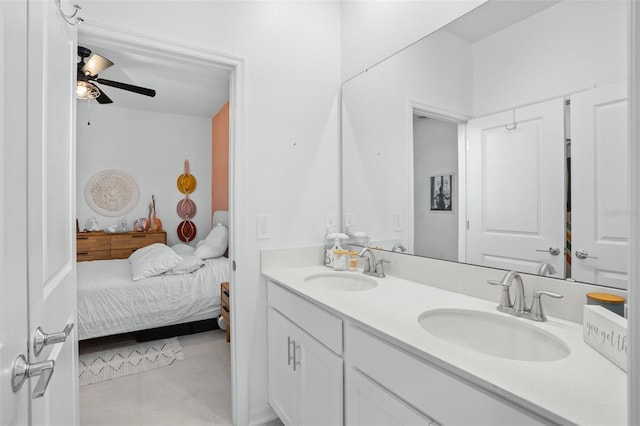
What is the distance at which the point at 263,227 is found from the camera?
182 cm

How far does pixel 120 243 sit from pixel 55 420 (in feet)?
12.7

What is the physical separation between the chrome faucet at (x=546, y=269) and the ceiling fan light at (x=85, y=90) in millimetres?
3275

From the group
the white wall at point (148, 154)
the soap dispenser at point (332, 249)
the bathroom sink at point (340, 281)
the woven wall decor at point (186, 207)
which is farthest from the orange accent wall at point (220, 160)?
the bathroom sink at point (340, 281)

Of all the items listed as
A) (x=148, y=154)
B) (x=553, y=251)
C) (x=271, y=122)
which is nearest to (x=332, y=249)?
(x=271, y=122)

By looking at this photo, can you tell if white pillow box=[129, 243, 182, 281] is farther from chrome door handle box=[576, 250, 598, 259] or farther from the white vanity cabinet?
chrome door handle box=[576, 250, 598, 259]

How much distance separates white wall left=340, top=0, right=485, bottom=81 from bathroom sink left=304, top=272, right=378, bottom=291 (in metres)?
1.25

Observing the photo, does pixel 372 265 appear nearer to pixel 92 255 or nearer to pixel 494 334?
pixel 494 334

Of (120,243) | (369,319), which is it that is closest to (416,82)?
(369,319)

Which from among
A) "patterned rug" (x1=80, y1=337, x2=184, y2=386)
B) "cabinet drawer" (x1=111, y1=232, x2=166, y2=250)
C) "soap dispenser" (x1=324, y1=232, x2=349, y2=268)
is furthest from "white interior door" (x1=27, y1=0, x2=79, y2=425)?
"cabinet drawer" (x1=111, y1=232, x2=166, y2=250)

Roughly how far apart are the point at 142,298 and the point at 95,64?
77.9 inches

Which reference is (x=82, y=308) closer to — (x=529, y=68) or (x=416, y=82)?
(x=416, y=82)

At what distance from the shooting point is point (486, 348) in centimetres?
111

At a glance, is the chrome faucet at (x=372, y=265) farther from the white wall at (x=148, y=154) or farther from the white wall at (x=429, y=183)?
the white wall at (x=148, y=154)

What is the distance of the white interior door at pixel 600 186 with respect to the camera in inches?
36.9
